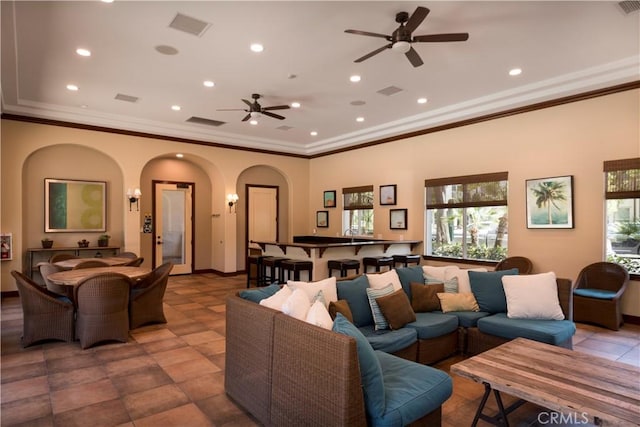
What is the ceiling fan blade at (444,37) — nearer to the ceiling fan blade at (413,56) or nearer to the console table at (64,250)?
the ceiling fan blade at (413,56)

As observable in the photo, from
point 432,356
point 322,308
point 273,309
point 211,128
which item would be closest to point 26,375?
point 273,309

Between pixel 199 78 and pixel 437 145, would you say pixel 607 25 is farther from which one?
pixel 199 78

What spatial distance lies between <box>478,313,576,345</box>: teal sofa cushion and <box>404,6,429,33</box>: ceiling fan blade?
121 inches

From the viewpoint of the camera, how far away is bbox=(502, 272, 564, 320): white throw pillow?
382 centimetres

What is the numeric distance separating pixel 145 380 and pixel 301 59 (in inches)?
162

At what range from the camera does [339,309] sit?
3250 millimetres

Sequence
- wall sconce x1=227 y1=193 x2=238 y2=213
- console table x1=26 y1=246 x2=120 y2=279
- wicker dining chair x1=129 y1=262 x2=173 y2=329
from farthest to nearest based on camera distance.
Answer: wall sconce x1=227 y1=193 x2=238 y2=213, console table x1=26 y1=246 x2=120 y2=279, wicker dining chair x1=129 y1=262 x2=173 y2=329

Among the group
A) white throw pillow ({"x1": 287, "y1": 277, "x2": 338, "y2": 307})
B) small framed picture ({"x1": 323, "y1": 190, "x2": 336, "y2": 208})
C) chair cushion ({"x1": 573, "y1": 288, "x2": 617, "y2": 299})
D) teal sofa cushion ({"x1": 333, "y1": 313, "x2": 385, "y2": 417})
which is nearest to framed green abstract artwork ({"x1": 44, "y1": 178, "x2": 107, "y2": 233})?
small framed picture ({"x1": 323, "y1": 190, "x2": 336, "y2": 208})

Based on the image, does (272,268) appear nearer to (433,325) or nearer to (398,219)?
(398,219)

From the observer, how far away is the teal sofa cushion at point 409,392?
2082 mm

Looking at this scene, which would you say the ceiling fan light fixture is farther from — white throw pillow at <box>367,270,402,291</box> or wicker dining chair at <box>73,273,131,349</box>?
wicker dining chair at <box>73,273,131,349</box>

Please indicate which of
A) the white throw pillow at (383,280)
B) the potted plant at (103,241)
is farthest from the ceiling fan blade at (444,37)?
the potted plant at (103,241)

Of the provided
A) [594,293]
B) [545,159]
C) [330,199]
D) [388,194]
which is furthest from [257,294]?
[330,199]

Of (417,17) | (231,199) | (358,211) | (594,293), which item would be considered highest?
(417,17)
